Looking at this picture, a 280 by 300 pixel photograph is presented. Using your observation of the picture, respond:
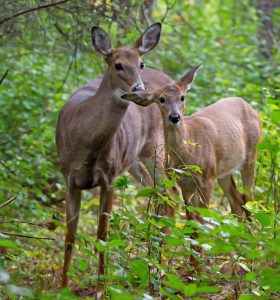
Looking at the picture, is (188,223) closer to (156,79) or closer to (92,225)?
(156,79)

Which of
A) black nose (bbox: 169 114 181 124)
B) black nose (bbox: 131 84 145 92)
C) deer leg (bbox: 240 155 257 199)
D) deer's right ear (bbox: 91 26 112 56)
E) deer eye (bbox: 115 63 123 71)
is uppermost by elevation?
deer's right ear (bbox: 91 26 112 56)

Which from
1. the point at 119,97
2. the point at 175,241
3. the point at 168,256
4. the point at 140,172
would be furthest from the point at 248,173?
the point at 175,241

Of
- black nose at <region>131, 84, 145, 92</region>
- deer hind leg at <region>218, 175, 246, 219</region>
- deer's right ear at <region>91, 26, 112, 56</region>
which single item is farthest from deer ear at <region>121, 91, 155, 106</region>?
deer hind leg at <region>218, 175, 246, 219</region>

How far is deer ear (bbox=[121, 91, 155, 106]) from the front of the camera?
20.7 ft

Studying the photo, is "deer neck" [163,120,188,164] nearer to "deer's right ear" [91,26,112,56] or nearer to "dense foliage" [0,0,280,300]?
"dense foliage" [0,0,280,300]

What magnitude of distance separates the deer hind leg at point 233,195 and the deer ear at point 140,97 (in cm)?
189

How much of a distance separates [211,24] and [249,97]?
211 inches

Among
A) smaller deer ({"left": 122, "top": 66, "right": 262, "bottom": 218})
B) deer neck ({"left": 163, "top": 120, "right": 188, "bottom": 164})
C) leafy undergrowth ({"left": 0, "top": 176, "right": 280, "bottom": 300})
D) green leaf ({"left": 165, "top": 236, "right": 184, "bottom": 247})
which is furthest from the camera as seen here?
deer neck ({"left": 163, "top": 120, "right": 188, "bottom": 164})

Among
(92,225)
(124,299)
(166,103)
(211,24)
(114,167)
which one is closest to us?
(124,299)

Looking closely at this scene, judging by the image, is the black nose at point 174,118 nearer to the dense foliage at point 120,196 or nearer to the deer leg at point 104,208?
the dense foliage at point 120,196

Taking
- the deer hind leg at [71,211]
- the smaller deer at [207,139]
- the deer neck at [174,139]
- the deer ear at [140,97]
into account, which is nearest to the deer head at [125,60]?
the deer ear at [140,97]

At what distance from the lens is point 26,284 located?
6.84m

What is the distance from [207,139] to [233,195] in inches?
37.6

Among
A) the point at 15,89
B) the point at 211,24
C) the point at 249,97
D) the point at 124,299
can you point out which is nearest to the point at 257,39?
the point at 211,24
